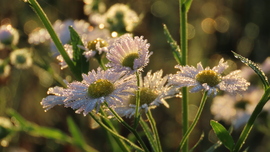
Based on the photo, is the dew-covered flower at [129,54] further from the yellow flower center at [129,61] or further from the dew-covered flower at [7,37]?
the dew-covered flower at [7,37]

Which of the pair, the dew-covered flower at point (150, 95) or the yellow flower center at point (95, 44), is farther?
the yellow flower center at point (95, 44)

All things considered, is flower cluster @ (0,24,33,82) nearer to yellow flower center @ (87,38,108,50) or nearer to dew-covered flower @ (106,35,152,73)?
yellow flower center @ (87,38,108,50)

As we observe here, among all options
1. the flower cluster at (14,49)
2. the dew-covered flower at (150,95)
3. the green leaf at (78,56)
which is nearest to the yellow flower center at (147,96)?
the dew-covered flower at (150,95)

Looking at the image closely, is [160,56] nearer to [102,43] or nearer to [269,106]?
[269,106]

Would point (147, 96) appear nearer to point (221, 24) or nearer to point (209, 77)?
point (209, 77)

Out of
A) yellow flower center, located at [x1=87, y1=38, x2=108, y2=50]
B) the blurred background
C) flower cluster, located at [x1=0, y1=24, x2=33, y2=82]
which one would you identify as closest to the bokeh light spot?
the blurred background
